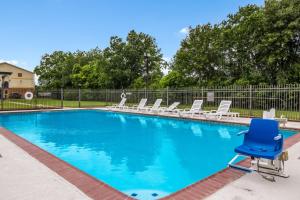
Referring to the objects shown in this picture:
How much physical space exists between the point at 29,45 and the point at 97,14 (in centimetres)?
1262

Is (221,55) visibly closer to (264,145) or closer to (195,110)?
(195,110)

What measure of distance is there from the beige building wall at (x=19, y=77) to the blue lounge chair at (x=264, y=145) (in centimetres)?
4775

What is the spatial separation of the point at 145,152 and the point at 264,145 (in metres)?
3.62

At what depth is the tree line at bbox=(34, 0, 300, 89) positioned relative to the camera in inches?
693

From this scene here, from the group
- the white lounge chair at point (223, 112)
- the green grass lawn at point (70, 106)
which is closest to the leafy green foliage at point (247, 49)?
the green grass lawn at point (70, 106)

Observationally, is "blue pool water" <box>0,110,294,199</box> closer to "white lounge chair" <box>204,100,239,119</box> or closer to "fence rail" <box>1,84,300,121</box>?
"white lounge chair" <box>204,100,239,119</box>

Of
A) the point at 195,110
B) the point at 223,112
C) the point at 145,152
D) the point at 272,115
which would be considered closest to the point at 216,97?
the point at 195,110

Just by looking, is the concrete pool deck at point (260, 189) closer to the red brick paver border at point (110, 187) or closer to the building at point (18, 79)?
the red brick paver border at point (110, 187)

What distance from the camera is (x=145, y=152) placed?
23.7ft

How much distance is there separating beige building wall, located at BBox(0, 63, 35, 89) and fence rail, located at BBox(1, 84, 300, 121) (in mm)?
21296

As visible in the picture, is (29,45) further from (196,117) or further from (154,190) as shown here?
(154,190)

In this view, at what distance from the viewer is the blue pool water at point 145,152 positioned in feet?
16.8

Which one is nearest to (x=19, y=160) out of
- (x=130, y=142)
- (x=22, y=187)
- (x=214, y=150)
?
(x=22, y=187)

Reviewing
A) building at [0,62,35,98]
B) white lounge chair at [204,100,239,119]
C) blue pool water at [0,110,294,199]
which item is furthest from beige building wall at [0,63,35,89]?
white lounge chair at [204,100,239,119]
